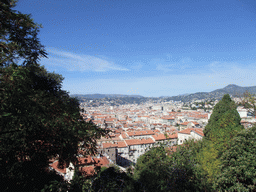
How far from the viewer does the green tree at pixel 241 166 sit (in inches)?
268

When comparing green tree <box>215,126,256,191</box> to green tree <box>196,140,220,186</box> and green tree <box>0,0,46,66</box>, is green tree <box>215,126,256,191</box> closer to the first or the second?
green tree <box>196,140,220,186</box>

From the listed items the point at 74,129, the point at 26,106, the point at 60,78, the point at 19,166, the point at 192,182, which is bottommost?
the point at 192,182

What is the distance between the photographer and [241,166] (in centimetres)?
705

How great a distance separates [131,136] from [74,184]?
44.3 metres

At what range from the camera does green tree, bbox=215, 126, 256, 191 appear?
6810 millimetres

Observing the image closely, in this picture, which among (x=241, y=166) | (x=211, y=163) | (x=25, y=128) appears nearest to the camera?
(x=25, y=128)

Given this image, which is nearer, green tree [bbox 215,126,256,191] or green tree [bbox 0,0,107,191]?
green tree [bbox 0,0,107,191]

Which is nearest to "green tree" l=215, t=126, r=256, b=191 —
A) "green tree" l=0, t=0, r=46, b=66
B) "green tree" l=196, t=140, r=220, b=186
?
"green tree" l=196, t=140, r=220, b=186

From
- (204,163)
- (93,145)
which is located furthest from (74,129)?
(204,163)

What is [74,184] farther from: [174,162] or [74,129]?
[174,162]

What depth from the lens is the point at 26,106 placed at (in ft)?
10.1

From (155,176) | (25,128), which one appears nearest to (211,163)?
(155,176)

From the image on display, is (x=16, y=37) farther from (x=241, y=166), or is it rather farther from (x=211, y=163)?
(x=211, y=163)

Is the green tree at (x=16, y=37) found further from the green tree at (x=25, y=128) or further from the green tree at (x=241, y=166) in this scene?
the green tree at (x=241, y=166)
